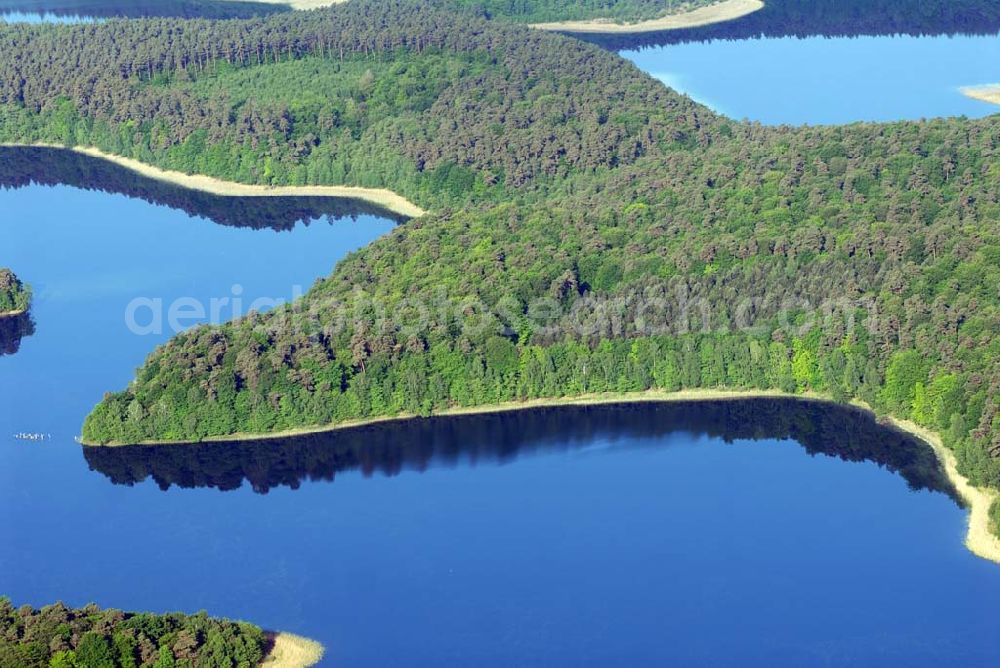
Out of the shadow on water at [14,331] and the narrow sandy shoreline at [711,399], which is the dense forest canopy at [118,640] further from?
the shadow on water at [14,331]

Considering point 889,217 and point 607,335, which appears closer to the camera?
point 607,335

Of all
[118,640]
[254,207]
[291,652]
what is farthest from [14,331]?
[291,652]

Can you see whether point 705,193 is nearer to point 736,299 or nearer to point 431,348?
point 736,299

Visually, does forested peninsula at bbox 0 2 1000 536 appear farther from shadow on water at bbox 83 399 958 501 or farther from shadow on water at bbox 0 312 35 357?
shadow on water at bbox 0 312 35 357

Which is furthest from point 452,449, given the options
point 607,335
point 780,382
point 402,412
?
point 780,382

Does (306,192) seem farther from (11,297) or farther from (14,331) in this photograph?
(14,331)

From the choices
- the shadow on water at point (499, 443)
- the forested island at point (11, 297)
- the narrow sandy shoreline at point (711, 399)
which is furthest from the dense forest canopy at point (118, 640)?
the forested island at point (11, 297)

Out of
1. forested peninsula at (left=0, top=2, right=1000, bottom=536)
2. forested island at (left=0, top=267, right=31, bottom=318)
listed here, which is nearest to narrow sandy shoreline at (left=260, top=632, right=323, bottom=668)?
forested peninsula at (left=0, top=2, right=1000, bottom=536)
